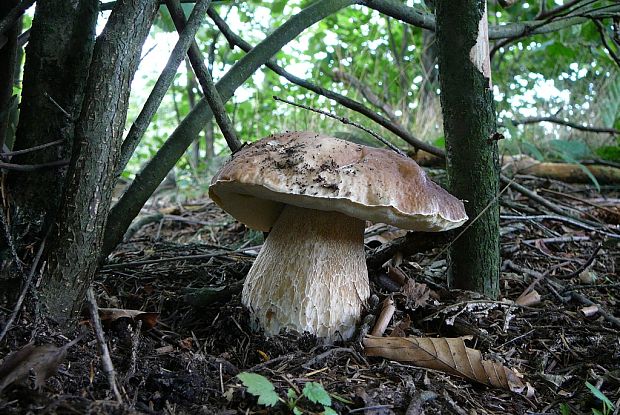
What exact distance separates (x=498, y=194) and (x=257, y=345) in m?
1.23

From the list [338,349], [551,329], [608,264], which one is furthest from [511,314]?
[608,264]

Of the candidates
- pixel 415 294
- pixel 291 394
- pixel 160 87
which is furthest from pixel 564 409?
pixel 160 87

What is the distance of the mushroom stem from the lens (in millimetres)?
1832

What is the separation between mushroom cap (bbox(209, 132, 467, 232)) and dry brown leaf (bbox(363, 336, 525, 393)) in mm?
438

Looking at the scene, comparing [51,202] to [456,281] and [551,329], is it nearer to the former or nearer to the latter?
[456,281]

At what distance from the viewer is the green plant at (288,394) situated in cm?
125

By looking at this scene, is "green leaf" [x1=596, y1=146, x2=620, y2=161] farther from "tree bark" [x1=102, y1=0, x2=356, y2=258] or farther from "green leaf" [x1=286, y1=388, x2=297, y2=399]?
"green leaf" [x1=286, y1=388, x2=297, y2=399]

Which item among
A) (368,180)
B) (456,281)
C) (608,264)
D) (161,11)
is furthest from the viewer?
(608,264)

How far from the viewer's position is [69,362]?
1341 mm

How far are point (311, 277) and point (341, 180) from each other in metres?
0.47

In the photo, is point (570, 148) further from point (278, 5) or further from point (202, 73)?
point (202, 73)

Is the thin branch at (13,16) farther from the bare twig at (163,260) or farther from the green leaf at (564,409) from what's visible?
the green leaf at (564,409)

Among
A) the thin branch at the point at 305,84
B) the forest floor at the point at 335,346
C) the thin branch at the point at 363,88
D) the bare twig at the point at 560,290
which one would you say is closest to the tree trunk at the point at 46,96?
the forest floor at the point at 335,346

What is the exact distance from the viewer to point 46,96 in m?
1.78
